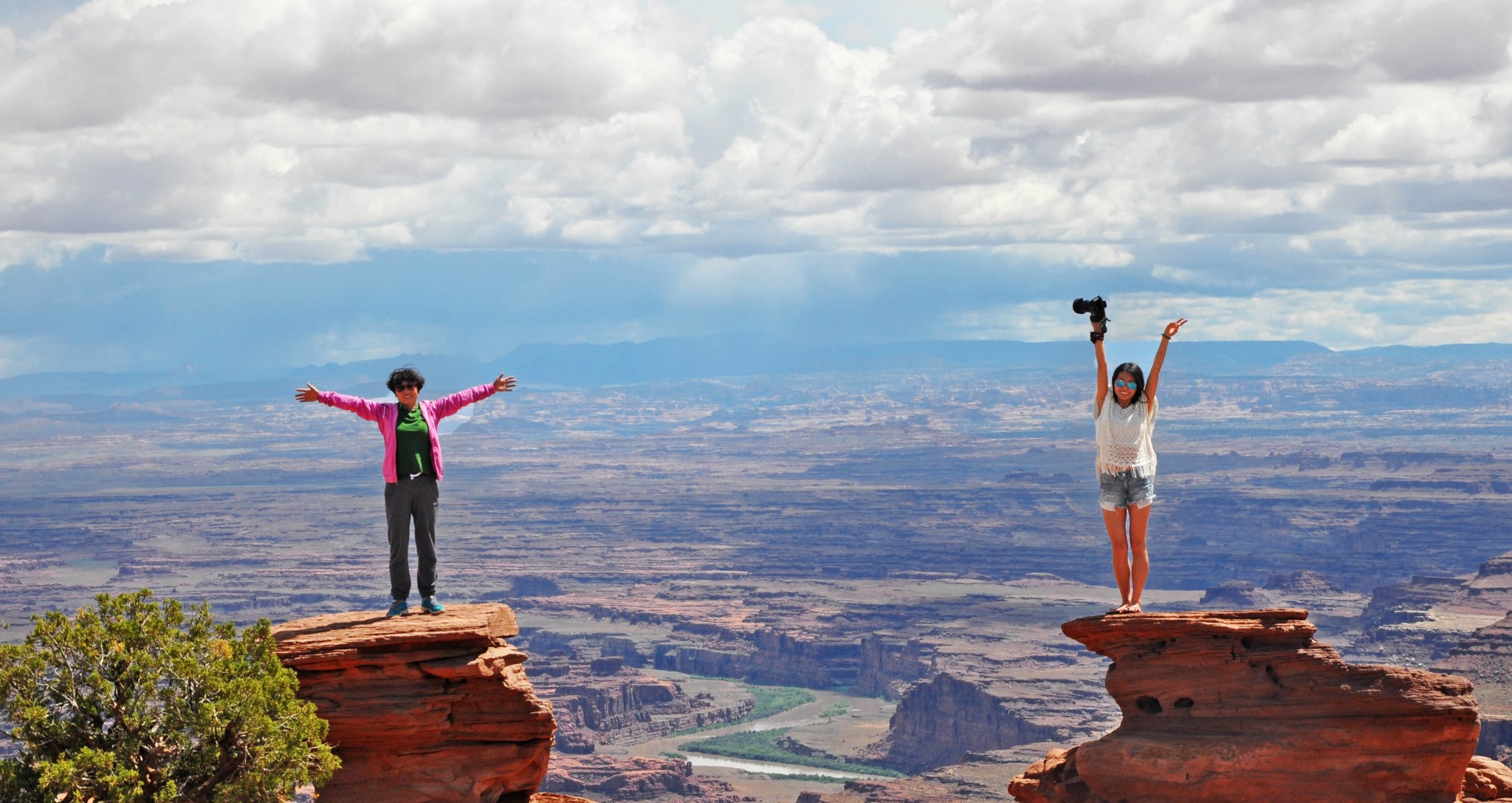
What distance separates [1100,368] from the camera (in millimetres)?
29078

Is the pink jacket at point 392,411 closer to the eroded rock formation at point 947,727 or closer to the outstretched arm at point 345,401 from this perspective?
the outstretched arm at point 345,401

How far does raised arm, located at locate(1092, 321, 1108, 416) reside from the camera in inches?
1126

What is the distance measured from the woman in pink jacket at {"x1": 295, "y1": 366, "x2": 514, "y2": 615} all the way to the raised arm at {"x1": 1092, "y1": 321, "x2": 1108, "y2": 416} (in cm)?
904

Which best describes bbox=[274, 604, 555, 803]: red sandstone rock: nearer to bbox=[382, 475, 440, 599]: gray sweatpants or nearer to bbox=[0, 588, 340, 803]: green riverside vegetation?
bbox=[382, 475, 440, 599]: gray sweatpants

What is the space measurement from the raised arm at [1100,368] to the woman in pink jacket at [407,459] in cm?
904

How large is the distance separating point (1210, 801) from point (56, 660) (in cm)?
1687

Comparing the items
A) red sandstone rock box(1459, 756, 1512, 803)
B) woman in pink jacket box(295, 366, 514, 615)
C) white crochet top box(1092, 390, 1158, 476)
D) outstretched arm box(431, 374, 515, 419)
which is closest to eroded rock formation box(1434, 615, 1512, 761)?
red sandstone rock box(1459, 756, 1512, 803)

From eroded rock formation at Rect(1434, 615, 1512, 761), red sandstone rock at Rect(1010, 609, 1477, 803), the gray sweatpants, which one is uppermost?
the gray sweatpants

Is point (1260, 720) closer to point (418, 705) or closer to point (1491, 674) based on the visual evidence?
point (418, 705)

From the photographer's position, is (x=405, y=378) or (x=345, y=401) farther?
(x=405, y=378)

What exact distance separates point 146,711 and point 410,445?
5.47 metres

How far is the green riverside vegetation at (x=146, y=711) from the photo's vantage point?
989 inches

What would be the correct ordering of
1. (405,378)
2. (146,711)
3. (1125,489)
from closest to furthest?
→ (146,711) < (405,378) < (1125,489)

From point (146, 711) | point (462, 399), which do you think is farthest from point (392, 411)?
point (146, 711)
